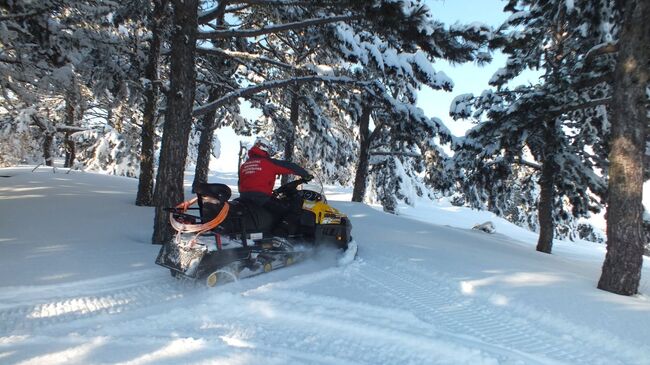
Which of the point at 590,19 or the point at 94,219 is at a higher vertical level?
the point at 590,19

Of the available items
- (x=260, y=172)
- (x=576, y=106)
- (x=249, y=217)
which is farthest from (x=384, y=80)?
(x=249, y=217)

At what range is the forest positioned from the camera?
22.2 ft

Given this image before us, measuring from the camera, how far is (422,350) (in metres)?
3.83

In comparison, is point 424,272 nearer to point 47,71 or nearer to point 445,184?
point 445,184

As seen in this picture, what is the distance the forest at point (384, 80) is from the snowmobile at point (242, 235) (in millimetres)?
1798

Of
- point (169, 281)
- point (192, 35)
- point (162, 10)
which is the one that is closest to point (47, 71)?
point (162, 10)

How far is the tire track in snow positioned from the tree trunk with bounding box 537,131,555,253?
674 cm

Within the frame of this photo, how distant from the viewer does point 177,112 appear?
7.21 metres

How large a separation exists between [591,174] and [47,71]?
12.9 meters

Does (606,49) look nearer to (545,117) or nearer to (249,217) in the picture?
(545,117)

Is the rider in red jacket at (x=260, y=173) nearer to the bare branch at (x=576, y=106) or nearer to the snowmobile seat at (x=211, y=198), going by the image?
the snowmobile seat at (x=211, y=198)

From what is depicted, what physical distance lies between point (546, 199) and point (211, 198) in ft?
31.7

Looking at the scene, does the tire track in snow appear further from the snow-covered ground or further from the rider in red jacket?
the rider in red jacket

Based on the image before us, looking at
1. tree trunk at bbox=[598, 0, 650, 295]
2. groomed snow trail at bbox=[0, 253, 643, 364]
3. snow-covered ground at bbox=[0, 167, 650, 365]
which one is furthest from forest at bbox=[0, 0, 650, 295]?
groomed snow trail at bbox=[0, 253, 643, 364]
